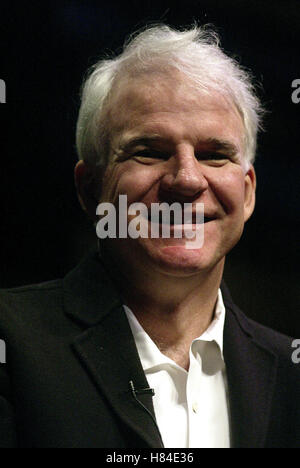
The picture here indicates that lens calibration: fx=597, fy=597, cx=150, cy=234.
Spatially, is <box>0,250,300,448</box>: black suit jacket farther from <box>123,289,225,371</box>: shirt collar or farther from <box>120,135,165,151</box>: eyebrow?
<box>120,135,165,151</box>: eyebrow

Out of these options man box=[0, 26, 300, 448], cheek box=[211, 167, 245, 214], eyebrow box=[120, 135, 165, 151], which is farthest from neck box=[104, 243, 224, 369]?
eyebrow box=[120, 135, 165, 151]

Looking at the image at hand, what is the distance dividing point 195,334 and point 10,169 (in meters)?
0.47

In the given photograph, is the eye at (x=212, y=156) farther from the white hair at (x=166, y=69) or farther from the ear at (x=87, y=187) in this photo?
the ear at (x=87, y=187)

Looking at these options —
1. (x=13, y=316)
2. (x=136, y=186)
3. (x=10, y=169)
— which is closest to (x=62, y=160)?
(x=10, y=169)

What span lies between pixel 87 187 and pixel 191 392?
1.43 feet

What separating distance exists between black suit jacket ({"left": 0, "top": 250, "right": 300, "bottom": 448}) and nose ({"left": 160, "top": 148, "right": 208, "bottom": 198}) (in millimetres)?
221

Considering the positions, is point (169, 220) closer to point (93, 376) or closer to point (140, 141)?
point (140, 141)

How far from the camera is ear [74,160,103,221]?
1.15m

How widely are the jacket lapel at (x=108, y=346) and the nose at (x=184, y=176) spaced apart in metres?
0.22

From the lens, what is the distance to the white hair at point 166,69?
3.51ft

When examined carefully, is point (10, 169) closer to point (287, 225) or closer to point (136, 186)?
point (136, 186)

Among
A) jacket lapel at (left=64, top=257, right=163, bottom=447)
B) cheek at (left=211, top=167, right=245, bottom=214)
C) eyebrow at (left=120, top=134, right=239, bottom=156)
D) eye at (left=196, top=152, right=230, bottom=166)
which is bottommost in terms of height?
jacket lapel at (left=64, top=257, right=163, bottom=447)

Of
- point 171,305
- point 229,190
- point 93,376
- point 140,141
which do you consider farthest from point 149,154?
point 93,376
